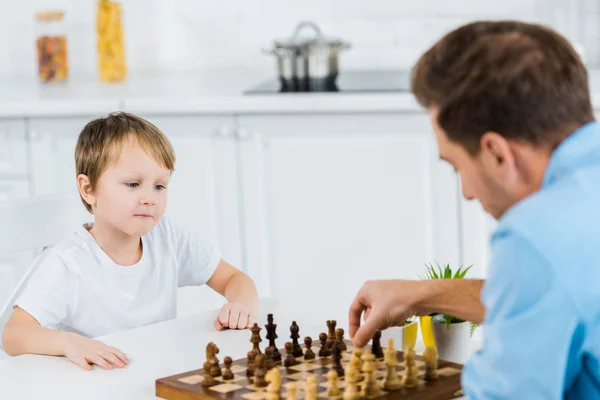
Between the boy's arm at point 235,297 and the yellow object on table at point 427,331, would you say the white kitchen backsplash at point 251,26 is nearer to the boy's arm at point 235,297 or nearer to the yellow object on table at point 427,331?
the boy's arm at point 235,297

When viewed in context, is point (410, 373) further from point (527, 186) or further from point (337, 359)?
point (527, 186)

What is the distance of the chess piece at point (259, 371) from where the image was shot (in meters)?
1.42

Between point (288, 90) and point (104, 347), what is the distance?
1867mm

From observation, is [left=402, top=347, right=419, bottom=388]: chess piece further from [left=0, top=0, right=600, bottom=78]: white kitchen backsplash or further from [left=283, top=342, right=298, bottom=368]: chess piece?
[left=0, top=0, right=600, bottom=78]: white kitchen backsplash

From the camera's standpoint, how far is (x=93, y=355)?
1.62 metres

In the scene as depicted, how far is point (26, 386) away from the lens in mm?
1538

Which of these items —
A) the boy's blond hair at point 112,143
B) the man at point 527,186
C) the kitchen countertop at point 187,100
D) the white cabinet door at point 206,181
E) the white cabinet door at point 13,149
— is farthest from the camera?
the white cabinet door at point 13,149

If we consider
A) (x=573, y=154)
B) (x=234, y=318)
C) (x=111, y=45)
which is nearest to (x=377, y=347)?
(x=234, y=318)

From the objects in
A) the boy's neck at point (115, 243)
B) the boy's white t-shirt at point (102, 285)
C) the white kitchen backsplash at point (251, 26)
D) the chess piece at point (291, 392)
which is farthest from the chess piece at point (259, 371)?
the white kitchen backsplash at point (251, 26)

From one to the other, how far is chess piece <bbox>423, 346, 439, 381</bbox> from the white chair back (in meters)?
1.03

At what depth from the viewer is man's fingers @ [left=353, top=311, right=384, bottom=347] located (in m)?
1.52

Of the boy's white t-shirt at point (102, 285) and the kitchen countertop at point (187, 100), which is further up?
the kitchen countertop at point (187, 100)

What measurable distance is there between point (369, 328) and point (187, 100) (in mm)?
1947

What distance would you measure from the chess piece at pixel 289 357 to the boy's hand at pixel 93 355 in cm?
26
